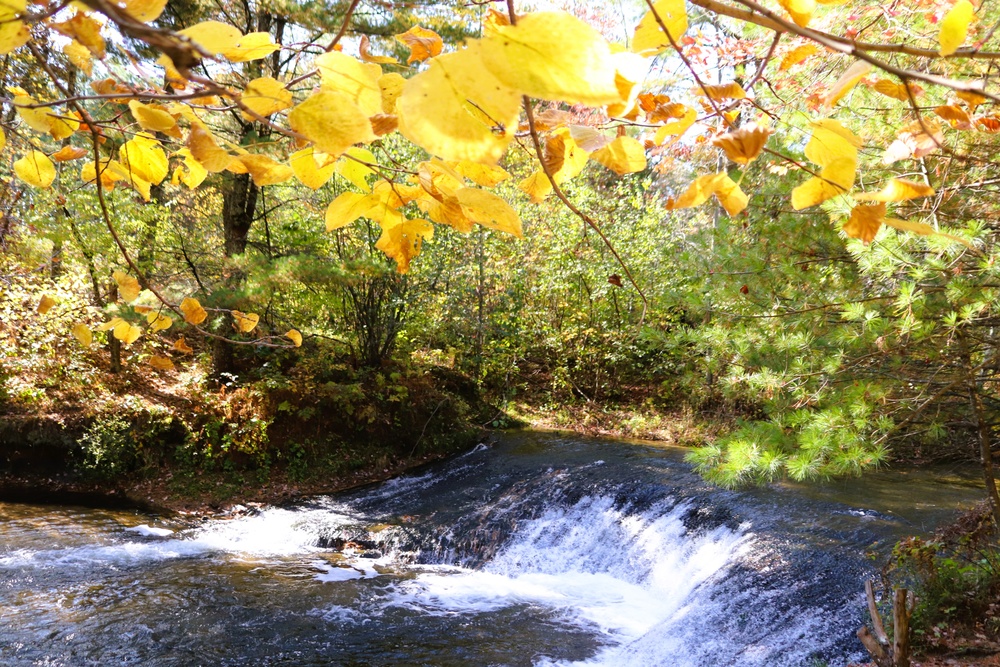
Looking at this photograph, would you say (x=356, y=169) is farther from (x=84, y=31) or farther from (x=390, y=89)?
(x=84, y=31)

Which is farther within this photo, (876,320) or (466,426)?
(466,426)

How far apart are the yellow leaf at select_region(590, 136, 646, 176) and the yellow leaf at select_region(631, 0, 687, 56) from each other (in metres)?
0.08

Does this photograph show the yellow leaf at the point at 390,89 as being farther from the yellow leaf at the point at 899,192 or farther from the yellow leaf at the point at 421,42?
the yellow leaf at the point at 899,192

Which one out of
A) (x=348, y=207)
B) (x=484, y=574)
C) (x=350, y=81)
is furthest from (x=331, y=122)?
(x=484, y=574)

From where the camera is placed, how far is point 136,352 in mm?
7812

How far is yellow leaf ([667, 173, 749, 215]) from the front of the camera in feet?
1.83

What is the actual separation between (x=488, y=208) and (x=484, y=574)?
5482 millimetres

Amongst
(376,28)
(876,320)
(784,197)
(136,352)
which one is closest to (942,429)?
(876,320)

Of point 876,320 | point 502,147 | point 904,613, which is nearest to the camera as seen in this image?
point 502,147

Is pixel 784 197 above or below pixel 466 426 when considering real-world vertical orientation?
above

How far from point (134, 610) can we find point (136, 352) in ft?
14.3

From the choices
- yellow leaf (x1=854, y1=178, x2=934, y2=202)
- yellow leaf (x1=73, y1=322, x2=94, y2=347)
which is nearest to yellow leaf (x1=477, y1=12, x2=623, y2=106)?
yellow leaf (x1=854, y1=178, x2=934, y2=202)

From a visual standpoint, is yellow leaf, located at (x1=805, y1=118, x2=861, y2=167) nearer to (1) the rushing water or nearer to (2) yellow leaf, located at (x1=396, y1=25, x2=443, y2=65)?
(2) yellow leaf, located at (x1=396, y1=25, x2=443, y2=65)

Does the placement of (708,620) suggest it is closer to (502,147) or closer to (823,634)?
(823,634)
